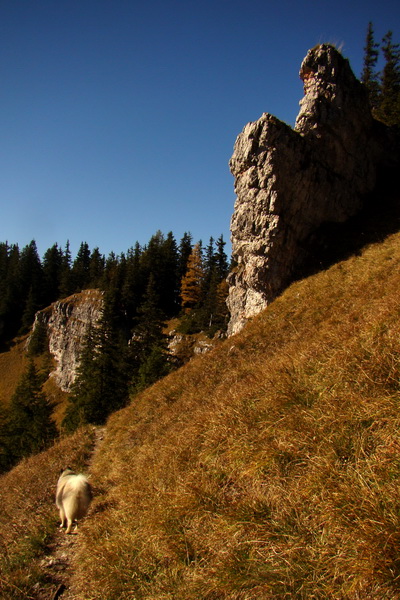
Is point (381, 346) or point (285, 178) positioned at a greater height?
point (285, 178)

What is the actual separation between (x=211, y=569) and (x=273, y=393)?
2.88 metres

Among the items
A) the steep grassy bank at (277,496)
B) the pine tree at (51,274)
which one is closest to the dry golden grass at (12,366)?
the pine tree at (51,274)

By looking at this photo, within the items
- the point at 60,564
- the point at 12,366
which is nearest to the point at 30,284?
the point at 12,366

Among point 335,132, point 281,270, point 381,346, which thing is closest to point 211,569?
point 381,346

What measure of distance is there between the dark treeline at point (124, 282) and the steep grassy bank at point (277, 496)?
142 ft

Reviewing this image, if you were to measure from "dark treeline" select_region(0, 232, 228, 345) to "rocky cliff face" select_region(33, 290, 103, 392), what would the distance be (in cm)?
510

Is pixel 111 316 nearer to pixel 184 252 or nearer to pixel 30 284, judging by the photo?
pixel 184 252

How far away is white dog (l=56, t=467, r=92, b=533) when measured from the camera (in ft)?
20.1

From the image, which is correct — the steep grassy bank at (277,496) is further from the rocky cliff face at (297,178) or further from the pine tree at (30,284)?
the pine tree at (30,284)

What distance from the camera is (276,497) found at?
364cm

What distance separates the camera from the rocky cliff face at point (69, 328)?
65250 mm

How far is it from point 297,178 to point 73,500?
23.0 m

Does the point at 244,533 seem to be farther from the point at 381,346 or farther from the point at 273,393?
the point at 381,346

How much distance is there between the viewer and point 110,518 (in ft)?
16.9
